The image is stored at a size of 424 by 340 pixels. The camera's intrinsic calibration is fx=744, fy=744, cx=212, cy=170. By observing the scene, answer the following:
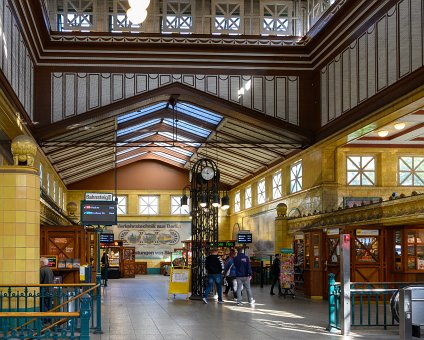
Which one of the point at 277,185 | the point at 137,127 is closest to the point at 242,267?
the point at 277,185

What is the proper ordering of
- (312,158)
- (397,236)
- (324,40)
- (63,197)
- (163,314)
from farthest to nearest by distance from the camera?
(63,197) → (312,158) → (324,40) → (397,236) → (163,314)

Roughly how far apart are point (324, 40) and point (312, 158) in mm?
4274

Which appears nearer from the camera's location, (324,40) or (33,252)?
(33,252)

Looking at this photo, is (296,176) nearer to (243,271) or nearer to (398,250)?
(243,271)

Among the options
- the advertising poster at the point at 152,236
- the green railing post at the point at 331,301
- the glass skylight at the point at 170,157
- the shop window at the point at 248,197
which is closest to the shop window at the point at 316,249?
the green railing post at the point at 331,301

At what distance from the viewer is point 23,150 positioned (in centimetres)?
1233

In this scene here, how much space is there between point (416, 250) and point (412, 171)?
6247mm

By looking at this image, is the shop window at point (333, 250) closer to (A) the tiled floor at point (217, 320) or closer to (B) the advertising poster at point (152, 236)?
(A) the tiled floor at point (217, 320)

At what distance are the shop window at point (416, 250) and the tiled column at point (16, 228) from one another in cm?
1027

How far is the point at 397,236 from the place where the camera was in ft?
62.8

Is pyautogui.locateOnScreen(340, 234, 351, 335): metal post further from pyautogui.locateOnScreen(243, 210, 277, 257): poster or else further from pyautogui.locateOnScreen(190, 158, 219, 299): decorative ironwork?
pyautogui.locateOnScreen(243, 210, 277, 257): poster

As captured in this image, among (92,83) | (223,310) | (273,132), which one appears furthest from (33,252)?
(273,132)

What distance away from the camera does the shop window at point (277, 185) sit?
30.9 m

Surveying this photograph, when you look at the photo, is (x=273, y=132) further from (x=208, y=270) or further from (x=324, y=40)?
(x=208, y=270)
